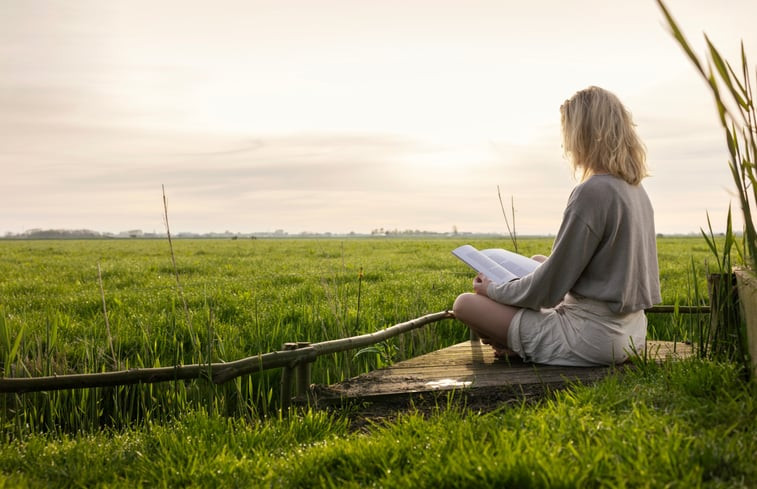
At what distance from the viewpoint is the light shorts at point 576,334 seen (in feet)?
12.7

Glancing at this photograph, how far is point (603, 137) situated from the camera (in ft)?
12.0

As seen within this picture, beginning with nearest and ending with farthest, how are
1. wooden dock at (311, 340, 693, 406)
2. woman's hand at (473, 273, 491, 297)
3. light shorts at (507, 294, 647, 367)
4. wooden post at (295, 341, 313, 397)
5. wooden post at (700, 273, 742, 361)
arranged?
1. wooden post at (700, 273, 742, 361)
2. wooden dock at (311, 340, 693, 406)
3. wooden post at (295, 341, 313, 397)
4. light shorts at (507, 294, 647, 367)
5. woman's hand at (473, 273, 491, 297)

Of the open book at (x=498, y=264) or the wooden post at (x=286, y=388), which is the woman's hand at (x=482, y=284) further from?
the wooden post at (x=286, y=388)

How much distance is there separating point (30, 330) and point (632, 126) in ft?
21.7

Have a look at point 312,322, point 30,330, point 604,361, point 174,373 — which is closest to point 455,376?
point 604,361

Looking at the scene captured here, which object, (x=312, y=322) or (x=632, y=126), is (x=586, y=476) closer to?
(x=632, y=126)

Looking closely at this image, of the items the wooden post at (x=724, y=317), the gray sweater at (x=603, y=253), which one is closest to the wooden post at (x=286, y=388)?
the gray sweater at (x=603, y=253)

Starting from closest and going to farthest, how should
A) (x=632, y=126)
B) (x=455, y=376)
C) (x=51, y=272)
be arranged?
(x=632, y=126), (x=455, y=376), (x=51, y=272)

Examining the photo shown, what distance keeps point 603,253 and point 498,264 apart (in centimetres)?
77

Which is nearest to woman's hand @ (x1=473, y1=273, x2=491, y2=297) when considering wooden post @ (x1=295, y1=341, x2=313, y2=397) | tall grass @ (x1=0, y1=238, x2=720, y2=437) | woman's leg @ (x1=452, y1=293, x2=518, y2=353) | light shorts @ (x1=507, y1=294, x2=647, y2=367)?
woman's leg @ (x1=452, y1=293, x2=518, y2=353)

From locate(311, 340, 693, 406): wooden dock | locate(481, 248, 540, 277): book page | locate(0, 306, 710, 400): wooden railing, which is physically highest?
locate(481, 248, 540, 277): book page

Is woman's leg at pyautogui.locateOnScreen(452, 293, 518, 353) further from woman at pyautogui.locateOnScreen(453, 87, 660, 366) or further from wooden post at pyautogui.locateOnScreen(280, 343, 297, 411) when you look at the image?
wooden post at pyautogui.locateOnScreen(280, 343, 297, 411)

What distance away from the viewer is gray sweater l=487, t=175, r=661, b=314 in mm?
3664

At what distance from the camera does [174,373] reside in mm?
3615
